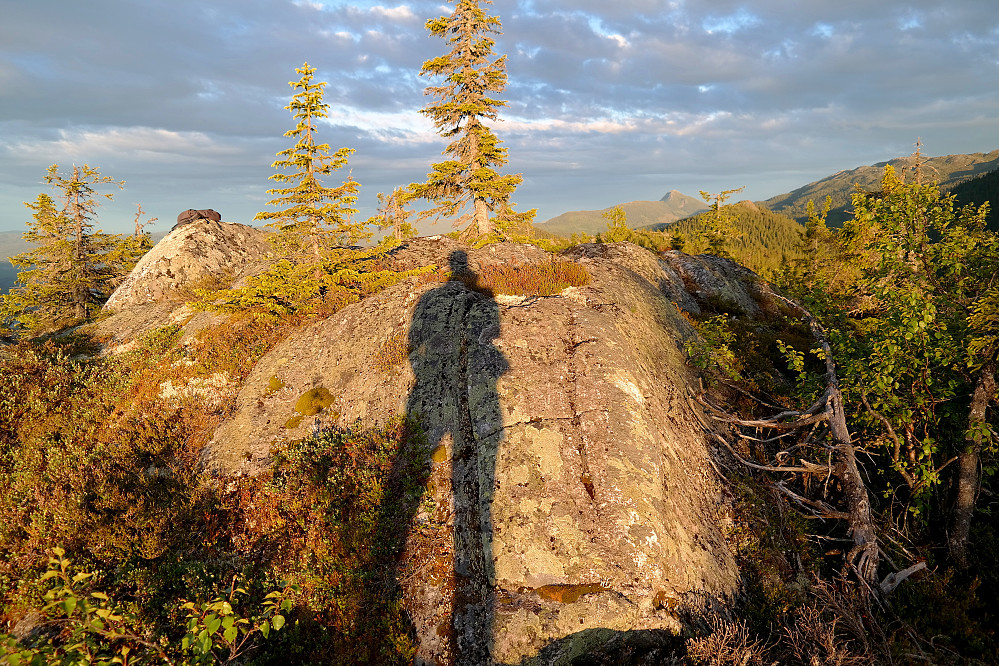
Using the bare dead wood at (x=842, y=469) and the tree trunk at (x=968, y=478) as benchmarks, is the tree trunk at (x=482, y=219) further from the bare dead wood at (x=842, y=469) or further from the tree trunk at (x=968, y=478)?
the tree trunk at (x=968, y=478)

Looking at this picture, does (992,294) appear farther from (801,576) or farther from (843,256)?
(843,256)

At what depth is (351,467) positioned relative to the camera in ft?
25.7

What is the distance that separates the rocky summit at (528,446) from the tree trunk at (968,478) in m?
4.12

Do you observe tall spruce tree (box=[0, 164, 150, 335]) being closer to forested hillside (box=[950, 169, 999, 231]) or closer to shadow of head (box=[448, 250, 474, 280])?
shadow of head (box=[448, 250, 474, 280])

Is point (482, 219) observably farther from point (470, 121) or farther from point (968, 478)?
point (968, 478)

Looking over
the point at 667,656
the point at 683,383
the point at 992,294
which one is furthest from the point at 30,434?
the point at 992,294

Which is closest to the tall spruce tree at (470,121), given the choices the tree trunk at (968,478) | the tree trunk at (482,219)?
the tree trunk at (482,219)

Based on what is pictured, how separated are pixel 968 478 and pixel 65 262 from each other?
38228mm

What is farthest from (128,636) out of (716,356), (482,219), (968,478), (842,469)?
(482,219)

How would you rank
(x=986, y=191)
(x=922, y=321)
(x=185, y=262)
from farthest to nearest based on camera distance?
(x=986, y=191), (x=185, y=262), (x=922, y=321)

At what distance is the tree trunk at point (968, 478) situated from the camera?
7.17 meters

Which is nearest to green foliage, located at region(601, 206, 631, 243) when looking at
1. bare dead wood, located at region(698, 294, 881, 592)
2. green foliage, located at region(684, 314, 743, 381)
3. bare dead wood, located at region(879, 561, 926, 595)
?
green foliage, located at region(684, 314, 743, 381)

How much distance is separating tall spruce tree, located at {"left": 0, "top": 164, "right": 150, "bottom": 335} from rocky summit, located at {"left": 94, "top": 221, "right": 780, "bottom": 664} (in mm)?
22924

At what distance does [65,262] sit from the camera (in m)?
24.2
